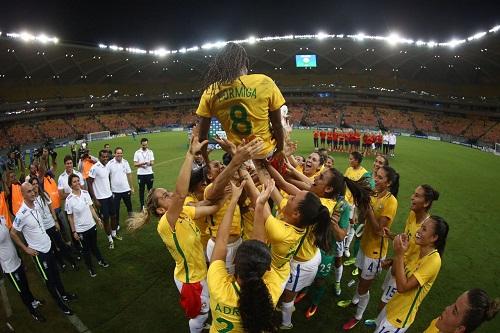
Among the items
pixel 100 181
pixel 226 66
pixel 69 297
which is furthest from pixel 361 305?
pixel 100 181

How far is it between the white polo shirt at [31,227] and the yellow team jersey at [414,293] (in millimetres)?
5587

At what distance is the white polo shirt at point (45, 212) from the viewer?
6086 mm

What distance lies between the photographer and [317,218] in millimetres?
3318

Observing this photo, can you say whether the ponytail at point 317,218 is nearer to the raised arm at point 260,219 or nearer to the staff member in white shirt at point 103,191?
the raised arm at point 260,219

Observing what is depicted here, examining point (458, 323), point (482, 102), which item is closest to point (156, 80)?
point (482, 102)

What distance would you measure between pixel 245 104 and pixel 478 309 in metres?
2.65

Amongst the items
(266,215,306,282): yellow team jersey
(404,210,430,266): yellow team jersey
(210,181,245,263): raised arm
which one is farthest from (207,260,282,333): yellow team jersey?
(404,210,430,266): yellow team jersey

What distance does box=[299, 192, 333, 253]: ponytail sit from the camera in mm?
3143

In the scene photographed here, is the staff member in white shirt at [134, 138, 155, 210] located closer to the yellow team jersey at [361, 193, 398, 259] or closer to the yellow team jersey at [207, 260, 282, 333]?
the yellow team jersey at [361, 193, 398, 259]

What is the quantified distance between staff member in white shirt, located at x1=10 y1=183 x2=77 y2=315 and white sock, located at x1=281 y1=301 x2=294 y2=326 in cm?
387

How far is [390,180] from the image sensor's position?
5008mm

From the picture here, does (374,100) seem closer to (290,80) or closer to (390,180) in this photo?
(290,80)

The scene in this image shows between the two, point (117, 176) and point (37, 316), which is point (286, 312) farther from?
point (117, 176)

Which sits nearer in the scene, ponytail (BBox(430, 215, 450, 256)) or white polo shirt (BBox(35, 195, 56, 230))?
ponytail (BBox(430, 215, 450, 256))
